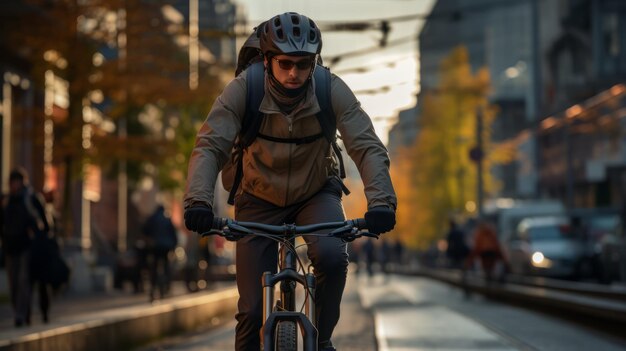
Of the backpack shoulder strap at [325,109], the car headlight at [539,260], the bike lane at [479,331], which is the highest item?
the backpack shoulder strap at [325,109]

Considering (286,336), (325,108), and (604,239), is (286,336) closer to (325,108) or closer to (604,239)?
(325,108)

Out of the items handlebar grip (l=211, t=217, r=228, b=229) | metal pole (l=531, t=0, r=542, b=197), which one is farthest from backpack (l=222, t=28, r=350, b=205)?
metal pole (l=531, t=0, r=542, b=197)

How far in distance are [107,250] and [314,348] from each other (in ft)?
132

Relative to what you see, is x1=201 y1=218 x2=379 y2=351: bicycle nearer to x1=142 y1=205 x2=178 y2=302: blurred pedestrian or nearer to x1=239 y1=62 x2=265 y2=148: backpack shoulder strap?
x1=239 y1=62 x2=265 y2=148: backpack shoulder strap

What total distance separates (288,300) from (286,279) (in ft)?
0.44

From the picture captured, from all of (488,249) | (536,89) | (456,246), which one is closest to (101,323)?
(488,249)

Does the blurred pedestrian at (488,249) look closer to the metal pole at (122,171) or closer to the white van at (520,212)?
the metal pole at (122,171)

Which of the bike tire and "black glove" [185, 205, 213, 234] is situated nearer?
the bike tire

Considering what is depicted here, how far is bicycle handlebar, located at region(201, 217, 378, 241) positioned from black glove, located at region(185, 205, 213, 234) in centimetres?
5

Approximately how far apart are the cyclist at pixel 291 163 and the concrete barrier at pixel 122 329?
438cm

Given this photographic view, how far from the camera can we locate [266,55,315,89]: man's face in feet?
19.3

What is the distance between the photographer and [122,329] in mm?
14234

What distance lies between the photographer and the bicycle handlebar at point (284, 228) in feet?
18.3

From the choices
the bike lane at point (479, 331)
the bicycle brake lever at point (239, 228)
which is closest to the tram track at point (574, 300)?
the bike lane at point (479, 331)
